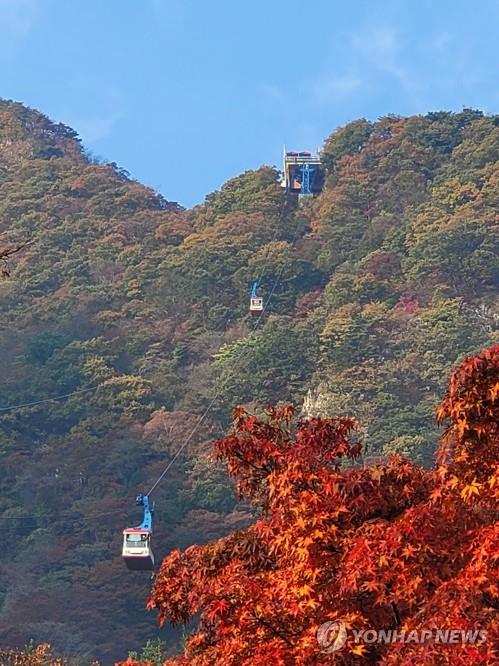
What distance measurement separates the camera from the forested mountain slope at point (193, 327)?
30688mm

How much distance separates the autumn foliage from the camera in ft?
12.7

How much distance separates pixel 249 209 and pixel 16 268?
1021 centimetres

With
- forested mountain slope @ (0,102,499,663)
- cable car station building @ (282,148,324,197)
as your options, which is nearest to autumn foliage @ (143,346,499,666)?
forested mountain slope @ (0,102,499,663)

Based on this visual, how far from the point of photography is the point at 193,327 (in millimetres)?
43688

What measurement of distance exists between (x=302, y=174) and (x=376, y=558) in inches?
2089

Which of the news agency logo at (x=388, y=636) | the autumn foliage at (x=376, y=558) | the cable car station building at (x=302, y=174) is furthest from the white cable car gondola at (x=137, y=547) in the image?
the cable car station building at (x=302, y=174)

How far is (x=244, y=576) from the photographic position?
468cm

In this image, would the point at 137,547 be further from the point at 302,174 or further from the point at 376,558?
the point at 302,174

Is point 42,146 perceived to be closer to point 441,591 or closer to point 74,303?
point 74,303

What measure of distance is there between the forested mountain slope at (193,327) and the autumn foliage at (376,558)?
2025 cm

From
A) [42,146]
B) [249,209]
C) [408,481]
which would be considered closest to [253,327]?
[249,209]

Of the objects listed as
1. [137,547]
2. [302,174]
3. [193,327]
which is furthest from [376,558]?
[302,174]

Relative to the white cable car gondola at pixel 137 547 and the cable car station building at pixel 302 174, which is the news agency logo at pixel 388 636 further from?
the cable car station building at pixel 302 174

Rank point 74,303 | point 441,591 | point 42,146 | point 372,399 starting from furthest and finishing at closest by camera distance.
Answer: point 42,146
point 74,303
point 372,399
point 441,591
